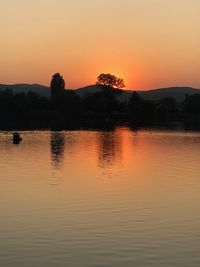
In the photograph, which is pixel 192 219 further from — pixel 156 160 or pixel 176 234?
pixel 156 160

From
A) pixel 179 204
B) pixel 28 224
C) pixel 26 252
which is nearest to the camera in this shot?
pixel 26 252

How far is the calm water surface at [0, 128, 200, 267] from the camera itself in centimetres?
1859

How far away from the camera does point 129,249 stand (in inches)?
763

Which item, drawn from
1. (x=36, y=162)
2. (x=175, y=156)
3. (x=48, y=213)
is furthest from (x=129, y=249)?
(x=175, y=156)

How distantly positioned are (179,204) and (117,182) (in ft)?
29.6

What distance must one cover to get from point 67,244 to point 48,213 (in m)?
5.85

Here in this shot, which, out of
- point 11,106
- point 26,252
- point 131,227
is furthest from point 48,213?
point 11,106

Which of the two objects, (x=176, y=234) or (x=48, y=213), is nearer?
(x=176, y=234)

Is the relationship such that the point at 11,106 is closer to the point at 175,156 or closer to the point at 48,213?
the point at 175,156

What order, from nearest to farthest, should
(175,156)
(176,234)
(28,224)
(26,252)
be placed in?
1. (26,252)
2. (176,234)
3. (28,224)
4. (175,156)

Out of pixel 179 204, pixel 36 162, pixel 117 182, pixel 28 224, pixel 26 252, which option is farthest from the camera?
pixel 36 162

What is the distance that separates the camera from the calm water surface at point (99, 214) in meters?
18.6

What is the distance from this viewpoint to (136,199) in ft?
97.6

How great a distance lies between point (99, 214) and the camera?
25.5 meters
